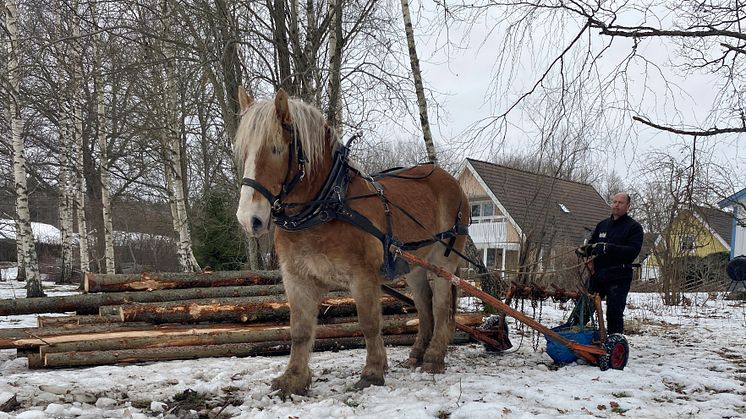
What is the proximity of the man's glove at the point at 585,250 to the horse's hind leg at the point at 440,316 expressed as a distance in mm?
1284

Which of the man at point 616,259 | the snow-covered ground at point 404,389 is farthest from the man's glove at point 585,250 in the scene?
the snow-covered ground at point 404,389

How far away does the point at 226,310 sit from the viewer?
550cm

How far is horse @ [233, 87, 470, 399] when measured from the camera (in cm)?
326

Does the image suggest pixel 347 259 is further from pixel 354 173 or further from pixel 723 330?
pixel 723 330

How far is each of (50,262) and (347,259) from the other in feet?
103

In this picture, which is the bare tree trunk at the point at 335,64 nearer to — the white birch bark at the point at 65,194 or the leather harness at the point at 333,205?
the leather harness at the point at 333,205

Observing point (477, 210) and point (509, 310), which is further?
point (477, 210)

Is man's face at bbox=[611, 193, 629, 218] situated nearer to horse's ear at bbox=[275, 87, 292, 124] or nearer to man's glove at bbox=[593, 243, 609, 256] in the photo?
man's glove at bbox=[593, 243, 609, 256]

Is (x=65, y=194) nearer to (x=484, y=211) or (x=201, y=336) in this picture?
(x=201, y=336)

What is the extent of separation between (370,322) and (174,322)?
274cm

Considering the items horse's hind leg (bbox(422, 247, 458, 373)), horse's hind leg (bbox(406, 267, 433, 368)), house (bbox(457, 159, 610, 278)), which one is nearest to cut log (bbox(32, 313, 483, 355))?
horse's hind leg (bbox(406, 267, 433, 368))

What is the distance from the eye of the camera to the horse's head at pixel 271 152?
10.2ft

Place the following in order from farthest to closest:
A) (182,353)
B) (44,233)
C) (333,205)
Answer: (44,233)
(182,353)
(333,205)

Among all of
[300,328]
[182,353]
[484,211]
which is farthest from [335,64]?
[484,211]
